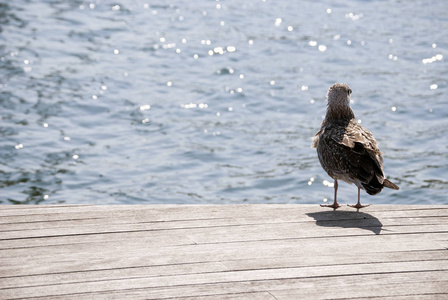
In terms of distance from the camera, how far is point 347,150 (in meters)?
6.43

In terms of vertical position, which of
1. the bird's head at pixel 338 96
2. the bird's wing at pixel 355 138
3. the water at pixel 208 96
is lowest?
the water at pixel 208 96

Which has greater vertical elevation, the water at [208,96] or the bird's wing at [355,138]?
the bird's wing at [355,138]

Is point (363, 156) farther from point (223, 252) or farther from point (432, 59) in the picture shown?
point (432, 59)

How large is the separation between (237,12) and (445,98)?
742 centimetres

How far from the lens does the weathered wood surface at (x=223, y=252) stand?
4.60 meters

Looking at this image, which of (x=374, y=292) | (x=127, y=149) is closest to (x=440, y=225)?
(x=374, y=292)

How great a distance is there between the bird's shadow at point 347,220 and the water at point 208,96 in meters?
4.53

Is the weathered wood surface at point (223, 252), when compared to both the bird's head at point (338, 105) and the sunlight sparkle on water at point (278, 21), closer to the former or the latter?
the bird's head at point (338, 105)

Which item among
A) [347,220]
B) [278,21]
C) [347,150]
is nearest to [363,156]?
[347,150]

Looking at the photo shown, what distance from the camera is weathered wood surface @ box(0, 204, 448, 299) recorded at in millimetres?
4602

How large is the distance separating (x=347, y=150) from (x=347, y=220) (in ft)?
2.22

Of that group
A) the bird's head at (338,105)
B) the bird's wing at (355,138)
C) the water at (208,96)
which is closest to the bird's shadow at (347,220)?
the bird's wing at (355,138)

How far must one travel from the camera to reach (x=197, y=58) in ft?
55.4

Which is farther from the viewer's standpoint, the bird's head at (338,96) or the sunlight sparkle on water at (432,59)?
the sunlight sparkle on water at (432,59)
